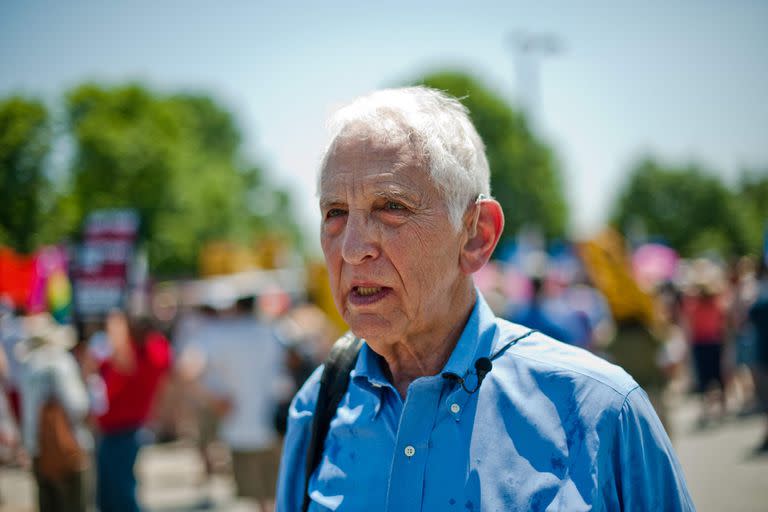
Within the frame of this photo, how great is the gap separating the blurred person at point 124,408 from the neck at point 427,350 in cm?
489

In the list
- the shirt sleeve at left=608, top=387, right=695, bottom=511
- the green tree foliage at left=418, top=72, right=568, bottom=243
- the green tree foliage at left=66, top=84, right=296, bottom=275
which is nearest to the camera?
the shirt sleeve at left=608, top=387, right=695, bottom=511

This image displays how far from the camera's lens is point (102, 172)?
35.3 m

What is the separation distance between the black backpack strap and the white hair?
0.56m

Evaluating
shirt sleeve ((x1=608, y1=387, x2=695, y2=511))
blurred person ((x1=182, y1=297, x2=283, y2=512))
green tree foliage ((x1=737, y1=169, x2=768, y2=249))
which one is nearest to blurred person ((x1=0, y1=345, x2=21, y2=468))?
blurred person ((x1=182, y1=297, x2=283, y2=512))

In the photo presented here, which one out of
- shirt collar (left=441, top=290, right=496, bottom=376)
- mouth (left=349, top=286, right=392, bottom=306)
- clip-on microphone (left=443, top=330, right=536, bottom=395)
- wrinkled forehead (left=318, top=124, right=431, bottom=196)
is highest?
wrinkled forehead (left=318, top=124, right=431, bottom=196)

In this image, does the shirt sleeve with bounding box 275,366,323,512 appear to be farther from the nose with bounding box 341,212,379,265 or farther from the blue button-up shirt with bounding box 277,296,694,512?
the nose with bounding box 341,212,379,265

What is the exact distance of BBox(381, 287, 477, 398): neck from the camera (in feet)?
5.98

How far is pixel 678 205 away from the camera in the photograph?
57.2 metres

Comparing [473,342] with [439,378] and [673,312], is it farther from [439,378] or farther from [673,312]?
[673,312]

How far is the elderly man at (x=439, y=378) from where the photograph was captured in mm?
1482

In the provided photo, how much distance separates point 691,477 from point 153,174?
3500 cm

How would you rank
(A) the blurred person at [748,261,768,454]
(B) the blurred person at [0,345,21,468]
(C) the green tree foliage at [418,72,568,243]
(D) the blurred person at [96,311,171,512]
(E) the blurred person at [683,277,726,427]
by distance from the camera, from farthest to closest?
(C) the green tree foliage at [418,72,568,243], (E) the blurred person at [683,277,726,427], (A) the blurred person at [748,261,768,454], (B) the blurred person at [0,345,21,468], (D) the blurred person at [96,311,171,512]

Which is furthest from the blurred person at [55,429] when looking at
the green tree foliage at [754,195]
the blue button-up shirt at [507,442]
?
the green tree foliage at [754,195]

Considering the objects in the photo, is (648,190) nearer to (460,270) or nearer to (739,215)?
(739,215)
